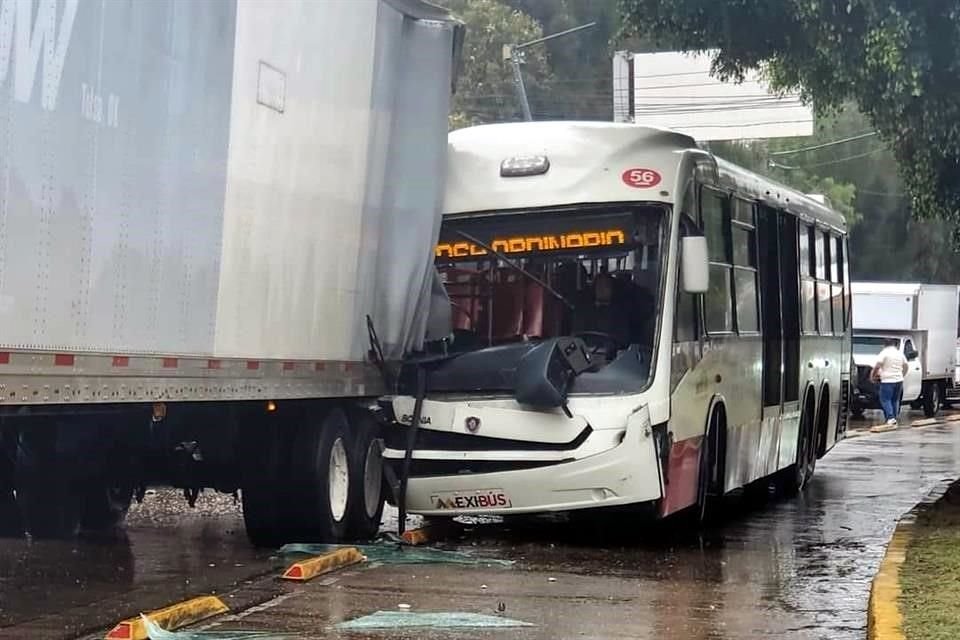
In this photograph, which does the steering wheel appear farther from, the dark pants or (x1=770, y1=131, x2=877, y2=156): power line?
(x1=770, y1=131, x2=877, y2=156): power line

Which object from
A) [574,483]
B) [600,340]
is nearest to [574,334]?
[600,340]

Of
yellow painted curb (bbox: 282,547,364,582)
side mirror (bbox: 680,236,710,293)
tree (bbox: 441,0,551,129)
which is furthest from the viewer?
tree (bbox: 441,0,551,129)

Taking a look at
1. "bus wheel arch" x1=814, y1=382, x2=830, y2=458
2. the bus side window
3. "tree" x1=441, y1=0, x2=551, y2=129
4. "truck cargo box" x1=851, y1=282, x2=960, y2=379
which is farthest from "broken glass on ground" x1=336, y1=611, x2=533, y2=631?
"tree" x1=441, y1=0, x2=551, y2=129

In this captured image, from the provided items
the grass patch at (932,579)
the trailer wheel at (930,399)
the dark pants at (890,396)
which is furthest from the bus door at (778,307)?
the trailer wheel at (930,399)

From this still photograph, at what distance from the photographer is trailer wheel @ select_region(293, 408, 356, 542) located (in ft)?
37.2

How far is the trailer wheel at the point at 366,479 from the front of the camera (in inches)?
476

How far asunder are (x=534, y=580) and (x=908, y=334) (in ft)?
88.3

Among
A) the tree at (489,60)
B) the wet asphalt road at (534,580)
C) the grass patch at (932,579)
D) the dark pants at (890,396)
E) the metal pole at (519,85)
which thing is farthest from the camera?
the tree at (489,60)

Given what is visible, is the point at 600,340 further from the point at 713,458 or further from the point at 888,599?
the point at 888,599

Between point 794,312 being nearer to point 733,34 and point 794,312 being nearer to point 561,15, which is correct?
point 733,34

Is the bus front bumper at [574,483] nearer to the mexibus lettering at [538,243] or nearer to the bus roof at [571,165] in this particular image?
the mexibus lettering at [538,243]

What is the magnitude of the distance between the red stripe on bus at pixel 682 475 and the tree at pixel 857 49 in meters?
3.38

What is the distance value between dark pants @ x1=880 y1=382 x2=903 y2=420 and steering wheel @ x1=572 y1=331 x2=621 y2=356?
18758mm

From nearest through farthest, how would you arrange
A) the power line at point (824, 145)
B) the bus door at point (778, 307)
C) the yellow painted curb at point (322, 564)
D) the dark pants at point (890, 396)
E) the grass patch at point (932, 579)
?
the grass patch at point (932, 579), the yellow painted curb at point (322, 564), the bus door at point (778, 307), the dark pants at point (890, 396), the power line at point (824, 145)
